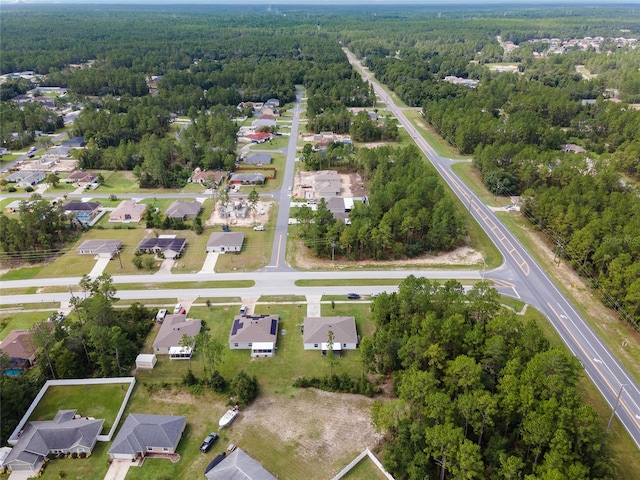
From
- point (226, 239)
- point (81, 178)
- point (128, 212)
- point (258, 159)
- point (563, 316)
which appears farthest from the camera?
point (258, 159)

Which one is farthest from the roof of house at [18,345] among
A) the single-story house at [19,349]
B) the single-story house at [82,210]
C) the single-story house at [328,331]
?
the single-story house at [82,210]

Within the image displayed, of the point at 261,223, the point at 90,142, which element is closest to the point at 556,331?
the point at 261,223

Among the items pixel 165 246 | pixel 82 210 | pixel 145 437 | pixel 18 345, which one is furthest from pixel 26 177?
pixel 145 437

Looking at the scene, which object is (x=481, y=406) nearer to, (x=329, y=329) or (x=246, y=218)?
(x=329, y=329)

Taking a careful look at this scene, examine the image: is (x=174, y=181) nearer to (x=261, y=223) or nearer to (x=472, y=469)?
(x=261, y=223)

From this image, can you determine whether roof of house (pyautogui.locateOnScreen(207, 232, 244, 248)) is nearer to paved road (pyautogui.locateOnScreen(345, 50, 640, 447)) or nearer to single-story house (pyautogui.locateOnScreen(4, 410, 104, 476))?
single-story house (pyautogui.locateOnScreen(4, 410, 104, 476))

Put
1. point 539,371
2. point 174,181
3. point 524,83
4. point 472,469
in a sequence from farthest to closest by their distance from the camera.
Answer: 1. point 524,83
2. point 174,181
3. point 539,371
4. point 472,469
